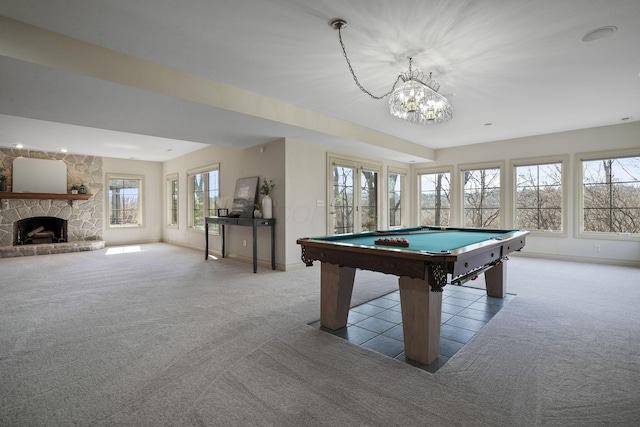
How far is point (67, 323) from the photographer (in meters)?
2.94

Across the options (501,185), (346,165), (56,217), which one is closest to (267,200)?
(346,165)

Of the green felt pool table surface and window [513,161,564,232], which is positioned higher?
window [513,161,564,232]

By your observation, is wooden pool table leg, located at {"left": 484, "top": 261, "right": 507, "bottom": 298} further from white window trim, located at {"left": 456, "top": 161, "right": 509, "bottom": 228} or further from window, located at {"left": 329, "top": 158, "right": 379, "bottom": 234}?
white window trim, located at {"left": 456, "top": 161, "right": 509, "bottom": 228}

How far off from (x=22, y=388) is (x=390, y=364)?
2.28 m

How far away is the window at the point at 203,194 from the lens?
286 inches

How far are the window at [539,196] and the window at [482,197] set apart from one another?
0.40m

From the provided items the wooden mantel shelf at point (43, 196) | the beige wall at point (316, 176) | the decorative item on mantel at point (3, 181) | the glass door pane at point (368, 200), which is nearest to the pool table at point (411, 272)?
the beige wall at point (316, 176)

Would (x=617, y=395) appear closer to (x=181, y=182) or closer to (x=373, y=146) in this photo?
(x=373, y=146)

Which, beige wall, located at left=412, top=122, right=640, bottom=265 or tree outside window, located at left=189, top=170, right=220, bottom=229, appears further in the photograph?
tree outside window, located at left=189, top=170, right=220, bottom=229

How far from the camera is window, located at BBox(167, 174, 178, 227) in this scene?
8992mm

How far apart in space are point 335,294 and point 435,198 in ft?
20.1

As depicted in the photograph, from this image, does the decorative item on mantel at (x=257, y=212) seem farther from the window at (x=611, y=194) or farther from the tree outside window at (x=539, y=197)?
the window at (x=611, y=194)

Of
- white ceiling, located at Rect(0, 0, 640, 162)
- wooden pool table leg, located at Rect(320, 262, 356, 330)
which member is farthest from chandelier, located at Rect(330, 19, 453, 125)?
wooden pool table leg, located at Rect(320, 262, 356, 330)

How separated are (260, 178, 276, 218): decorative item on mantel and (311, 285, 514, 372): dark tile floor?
2.54 m
